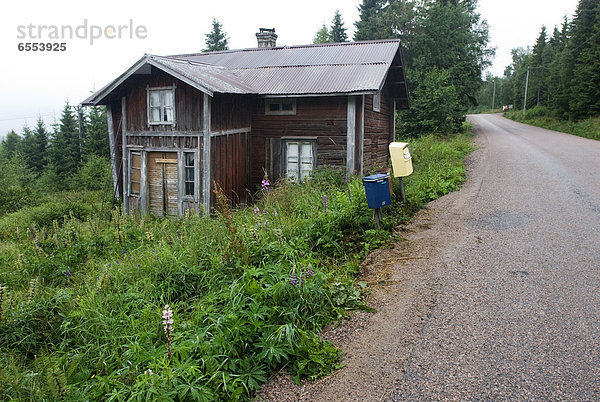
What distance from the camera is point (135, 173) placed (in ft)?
40.7

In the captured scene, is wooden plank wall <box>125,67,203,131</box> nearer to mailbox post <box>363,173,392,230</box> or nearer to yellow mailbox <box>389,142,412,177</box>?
yellow mailbox <box>389,142,412,177</box>

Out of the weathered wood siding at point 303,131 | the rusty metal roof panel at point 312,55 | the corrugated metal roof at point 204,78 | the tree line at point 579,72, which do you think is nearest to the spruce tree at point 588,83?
the tree line at point 579,72

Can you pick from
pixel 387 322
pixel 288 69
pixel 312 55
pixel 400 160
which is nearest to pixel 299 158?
pixel 288 69

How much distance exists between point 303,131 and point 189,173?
361cm

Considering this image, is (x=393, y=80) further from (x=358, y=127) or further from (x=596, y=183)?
(x=596, y=183)

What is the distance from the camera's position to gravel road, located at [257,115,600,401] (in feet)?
11.3

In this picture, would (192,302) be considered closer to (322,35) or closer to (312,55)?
(312,55)

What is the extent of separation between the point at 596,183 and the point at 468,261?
23.0 ft

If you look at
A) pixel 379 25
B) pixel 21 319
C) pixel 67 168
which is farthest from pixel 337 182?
pixel 67 168

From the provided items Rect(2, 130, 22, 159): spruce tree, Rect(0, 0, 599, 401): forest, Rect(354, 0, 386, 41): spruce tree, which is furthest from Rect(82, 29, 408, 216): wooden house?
Rect(2, 130, 22, 159): spruce tree

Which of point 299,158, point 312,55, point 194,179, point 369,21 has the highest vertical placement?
point 369,21

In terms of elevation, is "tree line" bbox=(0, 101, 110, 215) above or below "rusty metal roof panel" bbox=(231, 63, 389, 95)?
below

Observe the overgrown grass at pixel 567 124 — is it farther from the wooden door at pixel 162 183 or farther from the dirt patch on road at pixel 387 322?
the wooden door at pixel 162 183

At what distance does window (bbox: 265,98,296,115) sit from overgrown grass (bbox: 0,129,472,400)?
21.3ft
